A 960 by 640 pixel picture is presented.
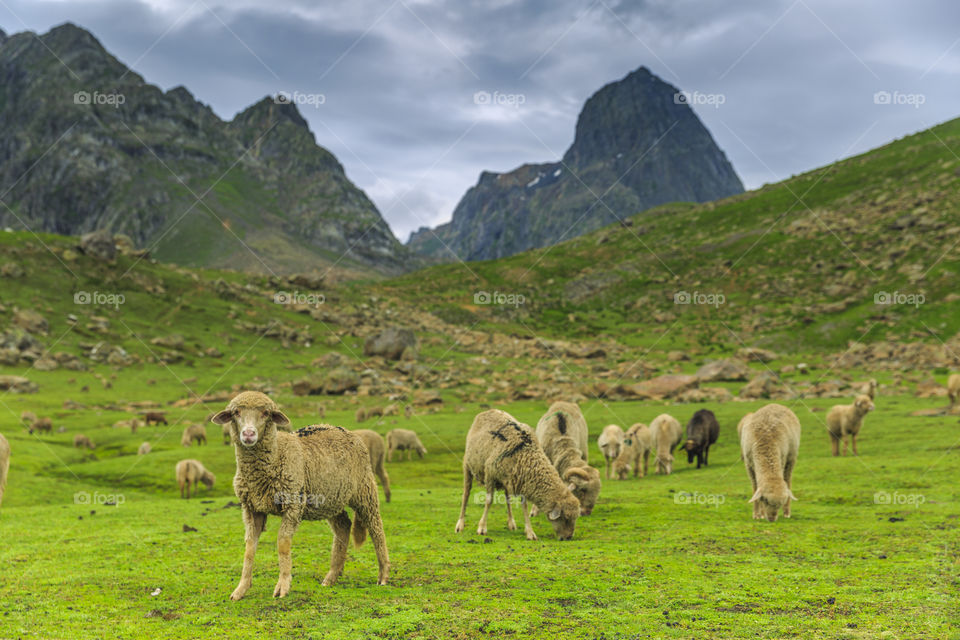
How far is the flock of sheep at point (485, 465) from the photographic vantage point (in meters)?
9.84

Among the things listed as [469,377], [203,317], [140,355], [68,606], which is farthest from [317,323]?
[68,606]

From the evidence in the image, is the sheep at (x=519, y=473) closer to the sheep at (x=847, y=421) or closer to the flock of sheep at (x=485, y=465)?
the flock of sheep at (x=485, y=465)

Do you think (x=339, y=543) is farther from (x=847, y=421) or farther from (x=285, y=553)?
(x=847, y=421)

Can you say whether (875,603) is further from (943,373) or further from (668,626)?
(943,373)

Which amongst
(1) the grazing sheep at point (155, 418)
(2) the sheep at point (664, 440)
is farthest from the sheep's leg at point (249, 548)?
(1) the grazing sheep at point (155, 418)

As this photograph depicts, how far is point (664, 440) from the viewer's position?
30469mm

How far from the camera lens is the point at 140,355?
75.1 m

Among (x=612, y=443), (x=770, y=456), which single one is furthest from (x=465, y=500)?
(x=612, y=443)

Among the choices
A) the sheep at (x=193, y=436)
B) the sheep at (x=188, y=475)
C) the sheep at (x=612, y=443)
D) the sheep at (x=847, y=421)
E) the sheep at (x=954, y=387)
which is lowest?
the sheep at (x=188, y=475)

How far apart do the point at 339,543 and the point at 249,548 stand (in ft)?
5.99

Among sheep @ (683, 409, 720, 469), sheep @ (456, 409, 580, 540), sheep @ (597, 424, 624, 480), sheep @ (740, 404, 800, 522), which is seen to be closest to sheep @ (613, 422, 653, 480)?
sheep @ (597, 424, 624, 480)

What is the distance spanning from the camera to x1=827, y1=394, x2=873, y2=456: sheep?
2903 cm

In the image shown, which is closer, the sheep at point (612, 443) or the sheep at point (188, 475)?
the sheep at point (612, 443)

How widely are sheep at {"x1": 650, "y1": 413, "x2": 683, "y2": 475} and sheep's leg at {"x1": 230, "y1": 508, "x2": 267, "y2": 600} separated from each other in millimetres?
24519
